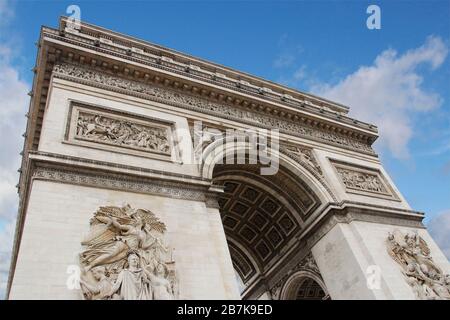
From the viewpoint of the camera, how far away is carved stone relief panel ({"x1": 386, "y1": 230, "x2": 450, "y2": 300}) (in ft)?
37.9

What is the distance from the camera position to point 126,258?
767 centimetres

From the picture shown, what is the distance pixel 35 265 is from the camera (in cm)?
689

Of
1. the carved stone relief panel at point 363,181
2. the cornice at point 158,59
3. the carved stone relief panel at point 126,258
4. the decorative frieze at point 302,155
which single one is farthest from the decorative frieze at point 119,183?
the carved stone relief panel at point 363,181

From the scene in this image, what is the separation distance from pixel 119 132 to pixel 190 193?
9.01ft

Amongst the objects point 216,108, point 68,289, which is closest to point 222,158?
point 216,108

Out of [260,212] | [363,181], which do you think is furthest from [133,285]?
[363,181]

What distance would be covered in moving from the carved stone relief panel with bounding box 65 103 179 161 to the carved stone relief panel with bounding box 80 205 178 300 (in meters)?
2.24

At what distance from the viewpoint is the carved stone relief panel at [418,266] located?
37.9 ft

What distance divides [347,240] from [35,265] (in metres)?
9.17

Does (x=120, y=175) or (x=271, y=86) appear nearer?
(x=120, y=175)

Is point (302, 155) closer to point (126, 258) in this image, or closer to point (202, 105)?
point (202, 105)

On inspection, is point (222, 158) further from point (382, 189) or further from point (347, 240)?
point (382, 189)

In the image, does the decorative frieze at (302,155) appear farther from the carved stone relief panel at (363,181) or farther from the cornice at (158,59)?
the cornice at (158,59)

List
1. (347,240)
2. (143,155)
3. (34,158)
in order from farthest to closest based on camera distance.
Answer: (347,240) → (143,155) → (34,158)
